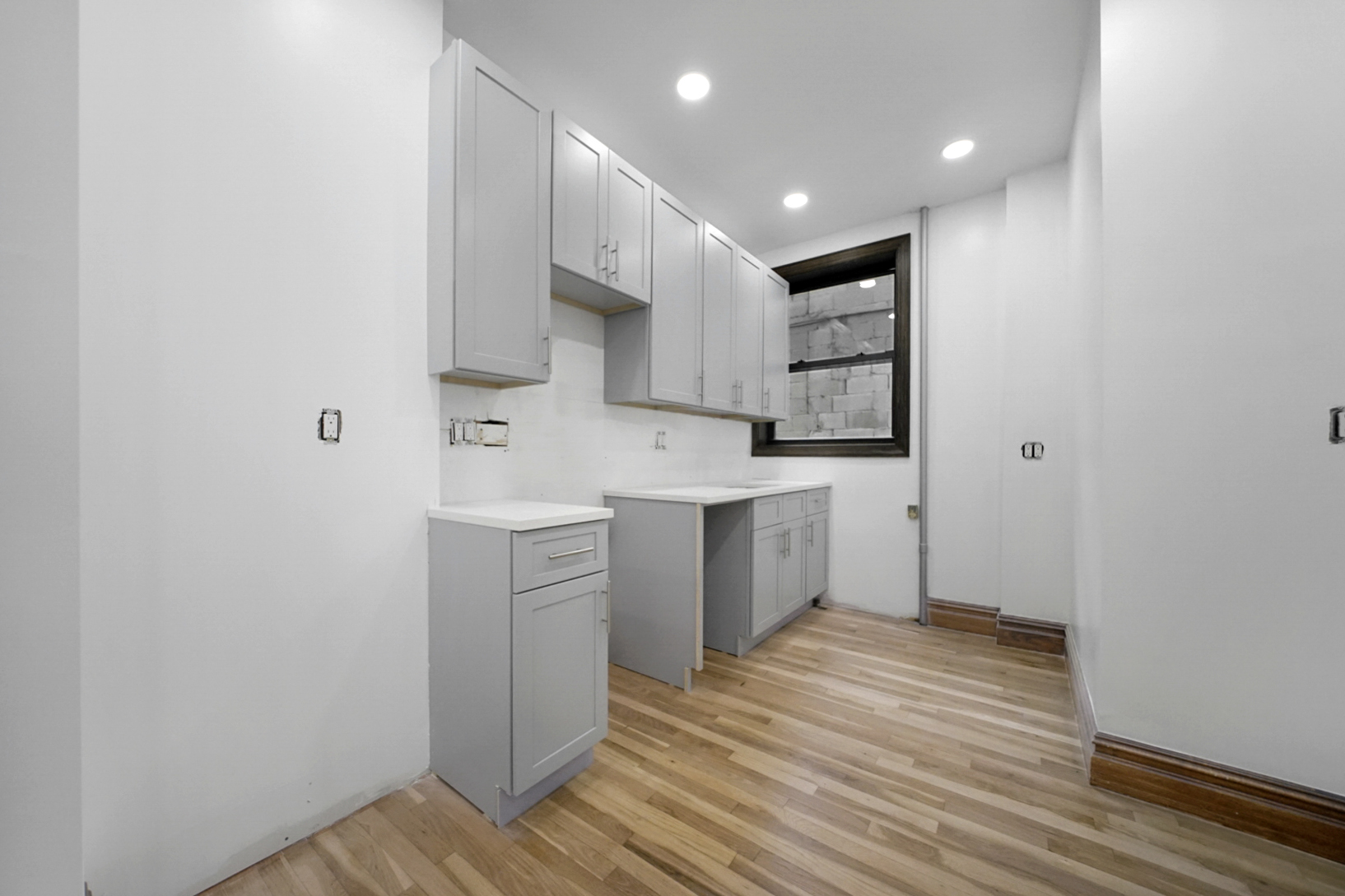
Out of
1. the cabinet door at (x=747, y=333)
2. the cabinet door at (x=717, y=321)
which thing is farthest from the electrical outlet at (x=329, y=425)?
the cabinet door at (x=747, y=333)

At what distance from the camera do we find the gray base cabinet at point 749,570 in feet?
8.62

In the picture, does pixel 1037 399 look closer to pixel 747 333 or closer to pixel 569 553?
pixel 747 333

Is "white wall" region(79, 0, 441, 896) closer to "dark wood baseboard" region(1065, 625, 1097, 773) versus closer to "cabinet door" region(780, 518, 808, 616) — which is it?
"cabinet door" region(780, 518, 808, 616)

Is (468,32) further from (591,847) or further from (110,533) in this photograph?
(591,847)

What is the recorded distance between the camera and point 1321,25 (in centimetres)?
132

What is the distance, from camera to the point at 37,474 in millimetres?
422

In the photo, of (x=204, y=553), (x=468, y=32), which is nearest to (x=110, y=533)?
(x=204, y=553)

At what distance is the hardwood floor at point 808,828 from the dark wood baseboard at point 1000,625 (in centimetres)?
83

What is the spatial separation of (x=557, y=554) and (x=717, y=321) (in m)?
1.90

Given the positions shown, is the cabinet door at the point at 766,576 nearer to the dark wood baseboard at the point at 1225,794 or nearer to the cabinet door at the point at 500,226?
the dark wood baseboard at the point at 1225,794

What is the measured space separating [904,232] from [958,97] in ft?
3.82

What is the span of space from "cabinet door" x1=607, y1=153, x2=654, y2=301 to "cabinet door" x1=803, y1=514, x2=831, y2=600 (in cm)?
193

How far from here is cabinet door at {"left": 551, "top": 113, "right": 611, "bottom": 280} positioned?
1.90m

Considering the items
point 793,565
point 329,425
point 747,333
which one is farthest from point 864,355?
point 329,425
